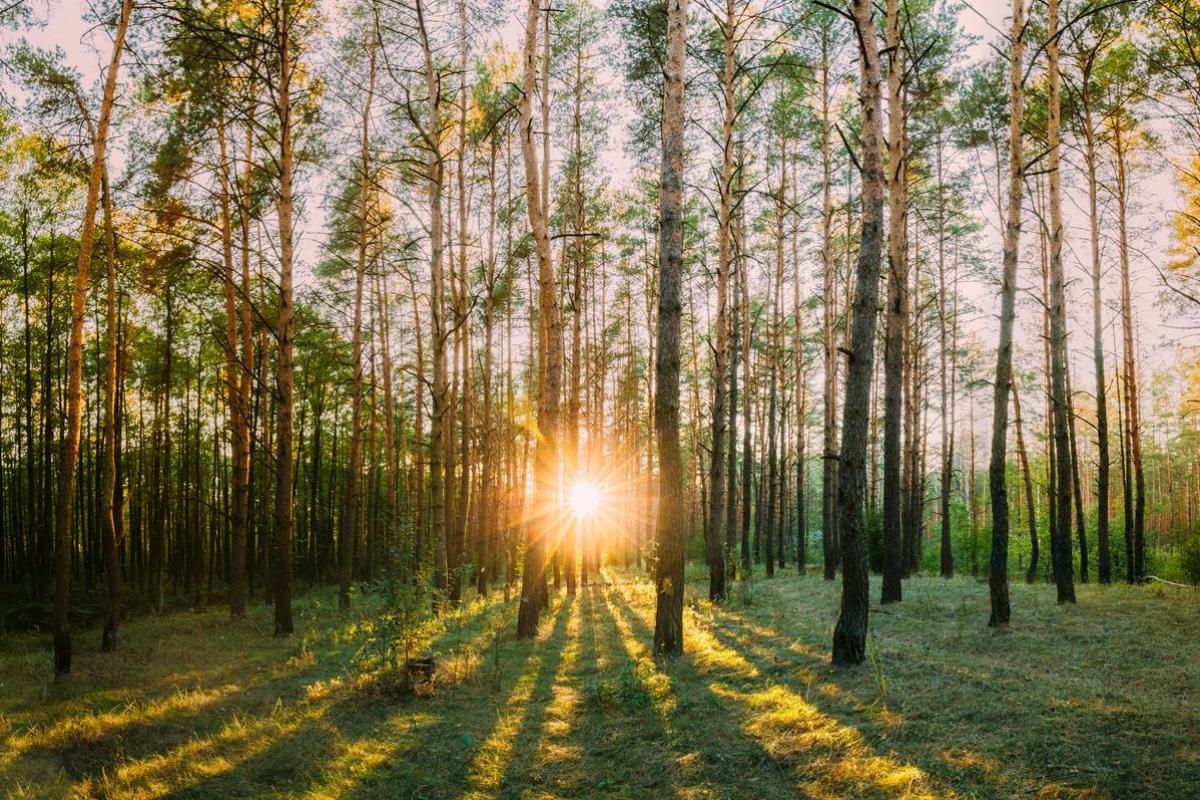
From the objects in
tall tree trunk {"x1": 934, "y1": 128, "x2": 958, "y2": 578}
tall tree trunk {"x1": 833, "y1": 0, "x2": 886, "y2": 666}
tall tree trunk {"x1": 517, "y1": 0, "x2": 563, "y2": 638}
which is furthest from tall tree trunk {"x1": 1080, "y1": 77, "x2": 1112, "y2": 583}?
tall tree trunk {"x1": 517, "y1": 0, "x2": 563, "y2": 638}

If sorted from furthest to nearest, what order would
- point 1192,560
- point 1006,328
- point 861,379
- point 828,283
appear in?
1. point 828,283
2. point 1192,560
3. point 1006,328
4. point 861,379

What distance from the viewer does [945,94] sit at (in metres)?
14.8

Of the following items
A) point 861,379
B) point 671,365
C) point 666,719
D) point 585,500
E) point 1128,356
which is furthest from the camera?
point 585,500

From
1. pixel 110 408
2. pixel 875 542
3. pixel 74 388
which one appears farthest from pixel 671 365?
pixel 875 542

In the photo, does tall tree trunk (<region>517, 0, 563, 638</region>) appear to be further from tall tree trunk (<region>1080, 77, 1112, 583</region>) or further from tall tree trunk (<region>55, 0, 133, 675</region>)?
tall tree trunk (<region>1080, 77, 1112, 583</region>)

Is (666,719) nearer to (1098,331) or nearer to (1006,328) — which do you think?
(1006,328)

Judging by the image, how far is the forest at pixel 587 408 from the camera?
15.6 feet

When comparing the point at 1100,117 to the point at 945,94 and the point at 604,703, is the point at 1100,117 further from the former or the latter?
the point at 604,703

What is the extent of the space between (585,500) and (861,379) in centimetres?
1503

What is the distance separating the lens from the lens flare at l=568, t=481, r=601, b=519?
17.7 meters

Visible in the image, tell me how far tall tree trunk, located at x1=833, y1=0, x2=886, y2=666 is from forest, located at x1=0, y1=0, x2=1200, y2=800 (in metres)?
0.04

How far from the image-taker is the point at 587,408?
21953mm

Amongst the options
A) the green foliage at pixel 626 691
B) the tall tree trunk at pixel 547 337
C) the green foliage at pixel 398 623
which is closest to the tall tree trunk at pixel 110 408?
the green foliage at pixel 398 623

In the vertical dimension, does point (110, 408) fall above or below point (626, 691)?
above
